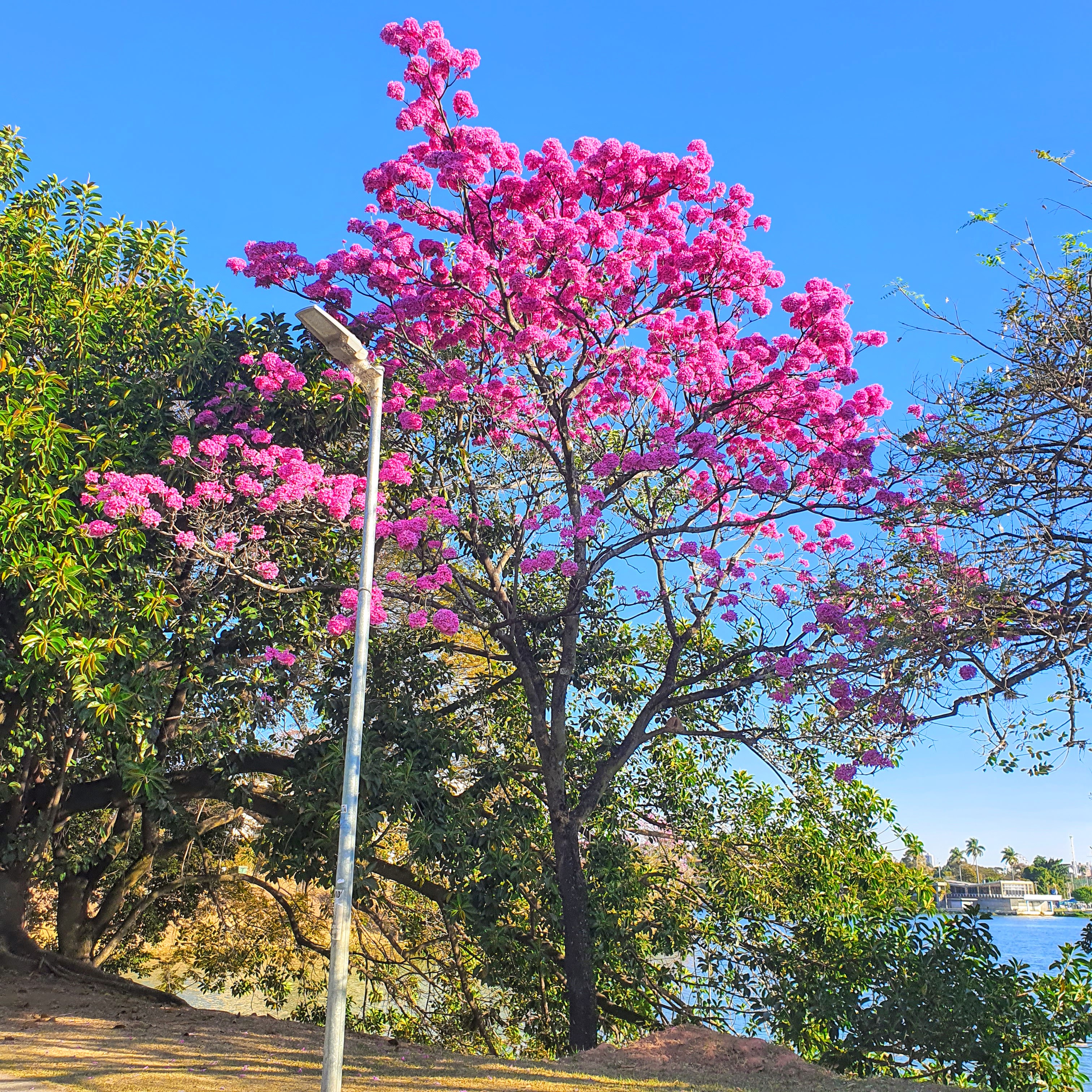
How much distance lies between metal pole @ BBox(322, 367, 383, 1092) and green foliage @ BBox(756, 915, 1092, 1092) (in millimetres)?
6501

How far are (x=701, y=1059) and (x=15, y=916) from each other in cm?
1102

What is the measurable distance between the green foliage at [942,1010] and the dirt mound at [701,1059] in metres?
1.39

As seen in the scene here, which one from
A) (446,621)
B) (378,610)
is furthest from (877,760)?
(378,610)

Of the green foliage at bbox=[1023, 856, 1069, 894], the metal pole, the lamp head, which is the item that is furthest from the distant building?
the lamp head

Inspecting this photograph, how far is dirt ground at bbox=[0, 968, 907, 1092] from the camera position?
844cm

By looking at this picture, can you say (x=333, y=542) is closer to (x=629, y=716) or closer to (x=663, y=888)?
(x=629, y=716)

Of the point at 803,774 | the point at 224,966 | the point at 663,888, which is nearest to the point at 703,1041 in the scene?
the point at 663,888

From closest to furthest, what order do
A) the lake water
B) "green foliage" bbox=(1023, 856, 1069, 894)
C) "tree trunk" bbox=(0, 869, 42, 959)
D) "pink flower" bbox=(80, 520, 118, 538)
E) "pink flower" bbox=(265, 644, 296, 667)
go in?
"pink flower" bbox=(80, 520, 118, 538) → "pink flower" bbox=(265, 644, 296, 667) → "tree trunk" bbox=(0, 869, 42, 959) → the lake water → "green foliage" bbox=(1023, 856, 1069, 894)

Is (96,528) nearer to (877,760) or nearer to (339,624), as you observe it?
(339,624)

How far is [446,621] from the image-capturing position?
11734mm

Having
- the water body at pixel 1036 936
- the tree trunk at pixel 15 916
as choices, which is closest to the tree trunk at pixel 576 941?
the tree trunk at pixel 15 916

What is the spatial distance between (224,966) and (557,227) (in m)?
15.4

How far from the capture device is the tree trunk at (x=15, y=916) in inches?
573

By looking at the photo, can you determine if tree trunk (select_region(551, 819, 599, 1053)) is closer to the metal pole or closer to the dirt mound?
the dirt mound
